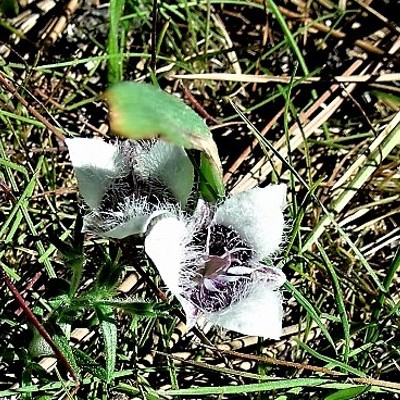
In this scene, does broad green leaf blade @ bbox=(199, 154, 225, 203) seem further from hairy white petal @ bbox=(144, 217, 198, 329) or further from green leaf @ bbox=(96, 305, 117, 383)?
green leaf @ bbox=(96, 305, 117, 383)

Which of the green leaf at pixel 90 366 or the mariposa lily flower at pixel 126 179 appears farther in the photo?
the green leaf at pixel 90 366

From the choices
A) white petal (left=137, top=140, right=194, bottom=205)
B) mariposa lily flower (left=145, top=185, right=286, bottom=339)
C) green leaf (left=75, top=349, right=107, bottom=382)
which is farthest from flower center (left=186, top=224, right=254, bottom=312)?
green leaf (left=75, top=349, right=107, bottom=382)

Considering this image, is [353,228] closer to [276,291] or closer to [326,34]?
[326,34]

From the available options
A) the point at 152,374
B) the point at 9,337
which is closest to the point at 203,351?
the point at 152,374

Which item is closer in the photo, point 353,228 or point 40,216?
point 40,216

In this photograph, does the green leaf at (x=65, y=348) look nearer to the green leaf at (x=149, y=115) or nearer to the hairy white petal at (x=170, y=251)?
the hairy white petal at (x=170, y=251)

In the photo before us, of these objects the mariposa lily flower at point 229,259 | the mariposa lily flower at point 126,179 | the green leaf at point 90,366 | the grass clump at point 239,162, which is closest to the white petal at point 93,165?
the mariposa lily flower at point 126,179
